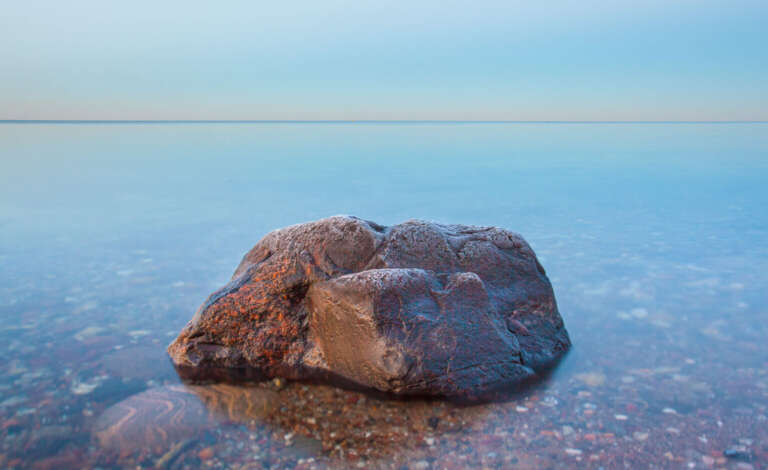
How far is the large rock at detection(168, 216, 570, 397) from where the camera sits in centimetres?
389

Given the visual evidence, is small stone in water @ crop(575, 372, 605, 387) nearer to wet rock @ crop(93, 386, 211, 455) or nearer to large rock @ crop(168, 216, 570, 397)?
large rock @ crop(168, 216, 570, 397)

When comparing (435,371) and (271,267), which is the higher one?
(271,267)

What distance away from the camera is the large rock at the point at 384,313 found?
3.89 meters

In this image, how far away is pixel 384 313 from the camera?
3.91m

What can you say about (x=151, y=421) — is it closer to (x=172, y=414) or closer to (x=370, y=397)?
(x=172, y=414)

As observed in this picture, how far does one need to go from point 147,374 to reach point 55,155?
29314 mm

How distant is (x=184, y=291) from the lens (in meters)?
6.47

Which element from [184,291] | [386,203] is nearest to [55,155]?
[386,203]

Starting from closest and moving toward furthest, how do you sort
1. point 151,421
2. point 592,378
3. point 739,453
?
point 739,453, point 151,421, point 592,378

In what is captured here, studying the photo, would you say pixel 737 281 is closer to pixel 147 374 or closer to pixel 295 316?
pixel 295 316

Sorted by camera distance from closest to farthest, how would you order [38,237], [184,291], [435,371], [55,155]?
[435,371] → [184,291] → [38,237] → [55,155]

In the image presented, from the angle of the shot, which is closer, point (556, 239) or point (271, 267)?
point (271, 267)

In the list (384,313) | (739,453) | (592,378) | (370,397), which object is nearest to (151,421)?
(370,397)

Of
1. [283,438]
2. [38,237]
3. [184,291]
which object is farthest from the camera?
[38,237]
